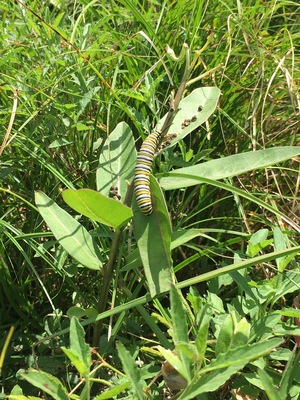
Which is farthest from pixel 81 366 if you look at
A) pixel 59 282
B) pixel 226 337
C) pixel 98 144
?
pixel 98 144

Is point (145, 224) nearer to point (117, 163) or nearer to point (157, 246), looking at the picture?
point (157, 246)

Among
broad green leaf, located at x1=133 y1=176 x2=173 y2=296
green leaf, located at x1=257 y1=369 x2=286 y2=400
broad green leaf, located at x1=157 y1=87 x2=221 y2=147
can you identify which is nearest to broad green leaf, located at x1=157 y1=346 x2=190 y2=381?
green leaf, located at x1=257 y1=369 x2=286 y2=400

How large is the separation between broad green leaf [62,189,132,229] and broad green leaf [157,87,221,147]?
33cm

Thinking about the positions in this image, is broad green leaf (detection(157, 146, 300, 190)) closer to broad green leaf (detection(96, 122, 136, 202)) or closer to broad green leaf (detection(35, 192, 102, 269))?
broad green leaf (detection(96, 122, 136, 202))

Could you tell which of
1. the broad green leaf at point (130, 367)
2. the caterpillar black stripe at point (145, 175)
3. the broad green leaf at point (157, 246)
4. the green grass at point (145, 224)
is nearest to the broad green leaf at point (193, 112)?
the green grass at point (145, 224)

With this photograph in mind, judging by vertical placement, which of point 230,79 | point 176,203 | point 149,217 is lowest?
point 176,203

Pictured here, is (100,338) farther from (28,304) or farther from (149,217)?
(149,217)

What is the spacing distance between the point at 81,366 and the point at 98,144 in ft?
3.21

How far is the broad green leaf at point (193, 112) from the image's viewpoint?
175 cm

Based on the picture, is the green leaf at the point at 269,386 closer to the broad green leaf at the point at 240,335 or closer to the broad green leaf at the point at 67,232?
the broad green leaf at the point at 240,335

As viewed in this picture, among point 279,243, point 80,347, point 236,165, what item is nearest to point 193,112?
point 236,165

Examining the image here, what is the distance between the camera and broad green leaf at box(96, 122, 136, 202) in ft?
5.62

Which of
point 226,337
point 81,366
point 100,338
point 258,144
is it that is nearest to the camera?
point 81,366

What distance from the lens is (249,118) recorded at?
7.33 ft
